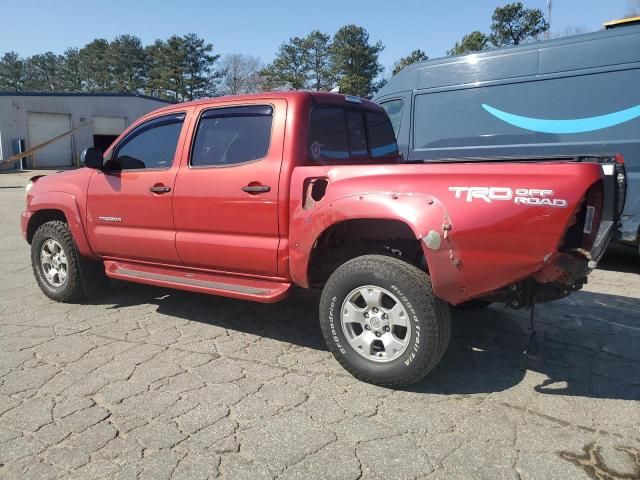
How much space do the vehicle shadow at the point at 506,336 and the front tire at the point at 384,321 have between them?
266mm

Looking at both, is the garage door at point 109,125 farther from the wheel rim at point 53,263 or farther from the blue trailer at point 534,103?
the wheel rim at point 53,263

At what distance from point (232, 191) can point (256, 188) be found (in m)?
0.23

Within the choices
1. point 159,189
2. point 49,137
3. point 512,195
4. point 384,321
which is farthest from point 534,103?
point 49,137

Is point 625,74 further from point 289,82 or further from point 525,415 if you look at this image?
point 289,82

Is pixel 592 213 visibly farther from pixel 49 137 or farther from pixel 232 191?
pixel 49 137

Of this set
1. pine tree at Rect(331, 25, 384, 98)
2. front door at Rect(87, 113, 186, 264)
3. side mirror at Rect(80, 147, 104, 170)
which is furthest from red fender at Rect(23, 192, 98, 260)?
pine tree at Rect(331, 25, 384, 98)

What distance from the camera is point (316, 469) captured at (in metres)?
2.52

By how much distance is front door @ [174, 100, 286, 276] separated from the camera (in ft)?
12.3

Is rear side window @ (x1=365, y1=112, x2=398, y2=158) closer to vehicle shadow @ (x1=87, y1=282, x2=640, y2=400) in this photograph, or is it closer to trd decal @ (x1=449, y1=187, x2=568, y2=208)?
vehicle shadow @ (x1=87, y1=282, x2=640, y2=400)

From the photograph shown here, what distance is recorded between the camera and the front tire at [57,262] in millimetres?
5137

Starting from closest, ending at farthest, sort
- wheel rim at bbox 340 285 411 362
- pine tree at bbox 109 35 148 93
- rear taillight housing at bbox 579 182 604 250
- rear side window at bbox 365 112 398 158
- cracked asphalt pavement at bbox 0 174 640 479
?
cracked asphalt pavement at bbox 0 174 640 479 < rear taillight housing at bbox 579 182 604 250 < wheel rim at bbox 340 285 411 362 < rear side window at bbox 365 112 398 158 < pine tree at bbox 109 35 148 93

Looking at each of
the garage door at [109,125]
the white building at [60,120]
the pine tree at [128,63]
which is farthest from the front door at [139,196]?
the pine tree at [128,63]

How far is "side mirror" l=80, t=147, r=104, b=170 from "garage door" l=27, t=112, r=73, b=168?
31.8 m

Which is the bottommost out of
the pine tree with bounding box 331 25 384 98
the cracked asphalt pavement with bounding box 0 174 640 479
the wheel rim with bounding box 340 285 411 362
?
the cracked asphalt pavement with bounding box 0 174 640 479
